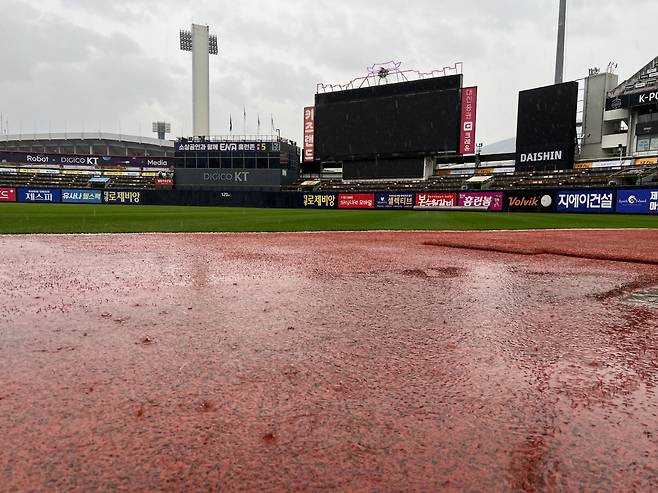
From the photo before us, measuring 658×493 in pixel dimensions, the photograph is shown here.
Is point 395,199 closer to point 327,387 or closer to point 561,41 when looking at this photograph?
point 561,41

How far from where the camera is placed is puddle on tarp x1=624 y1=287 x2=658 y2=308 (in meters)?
3.97

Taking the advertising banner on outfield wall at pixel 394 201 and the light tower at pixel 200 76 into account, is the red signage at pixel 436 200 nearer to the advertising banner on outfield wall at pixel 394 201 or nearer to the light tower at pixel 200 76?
the advertising banner on outfield wall at pixel 394 201

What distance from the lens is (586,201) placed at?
24.8 metres

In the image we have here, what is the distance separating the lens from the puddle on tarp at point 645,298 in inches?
156

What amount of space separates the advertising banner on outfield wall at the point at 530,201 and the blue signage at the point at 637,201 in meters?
3.40

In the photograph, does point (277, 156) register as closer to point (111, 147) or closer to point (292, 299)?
point (292, 299)

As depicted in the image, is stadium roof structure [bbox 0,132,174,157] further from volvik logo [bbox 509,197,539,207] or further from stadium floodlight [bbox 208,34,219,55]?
volvik logo [bbox 509,197,539,207]

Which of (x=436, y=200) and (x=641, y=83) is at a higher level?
(x=641, y=83)

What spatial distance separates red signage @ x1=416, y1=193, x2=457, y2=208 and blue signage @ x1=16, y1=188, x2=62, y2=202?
32.8m

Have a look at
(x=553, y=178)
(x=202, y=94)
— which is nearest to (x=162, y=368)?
(x=553, y=178)

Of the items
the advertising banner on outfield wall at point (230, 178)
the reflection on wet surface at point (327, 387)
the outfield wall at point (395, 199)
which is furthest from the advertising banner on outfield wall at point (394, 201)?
the reflection on wet surface at point (327, 387)

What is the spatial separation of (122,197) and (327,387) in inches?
1709

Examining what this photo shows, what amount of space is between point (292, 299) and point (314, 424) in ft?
7.73

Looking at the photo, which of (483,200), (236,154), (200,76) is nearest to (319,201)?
(483,200)
